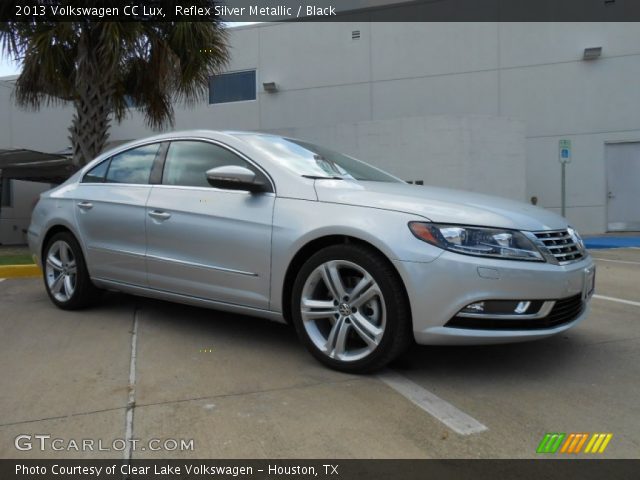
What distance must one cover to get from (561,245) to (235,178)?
2.05 m

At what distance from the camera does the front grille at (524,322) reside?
115 inches

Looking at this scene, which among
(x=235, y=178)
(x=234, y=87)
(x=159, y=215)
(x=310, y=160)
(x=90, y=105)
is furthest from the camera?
(x=234, y=87)

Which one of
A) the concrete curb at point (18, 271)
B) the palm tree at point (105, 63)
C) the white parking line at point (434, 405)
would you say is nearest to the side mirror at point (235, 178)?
the white parking line at point (434, 405)

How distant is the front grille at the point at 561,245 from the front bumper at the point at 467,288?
106 mm

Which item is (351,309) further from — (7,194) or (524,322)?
(7,194)

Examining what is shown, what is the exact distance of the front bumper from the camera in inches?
112

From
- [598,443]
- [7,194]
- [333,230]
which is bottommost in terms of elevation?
[598,443]

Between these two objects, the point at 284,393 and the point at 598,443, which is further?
the point at 284,393

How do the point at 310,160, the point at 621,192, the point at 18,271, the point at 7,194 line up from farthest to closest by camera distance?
the point at 7,194 < the point at 621,192 < the point at 18,271 < the point at 310,160

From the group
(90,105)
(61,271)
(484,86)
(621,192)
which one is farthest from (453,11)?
(61,271)

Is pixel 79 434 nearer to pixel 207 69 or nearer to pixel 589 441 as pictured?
pixel 589 441

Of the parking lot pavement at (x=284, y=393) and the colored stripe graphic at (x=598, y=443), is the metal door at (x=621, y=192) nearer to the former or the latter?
the parking lot pavement at (x=284, y=393)

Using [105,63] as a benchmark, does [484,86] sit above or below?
above

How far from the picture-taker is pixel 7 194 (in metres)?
19.2
